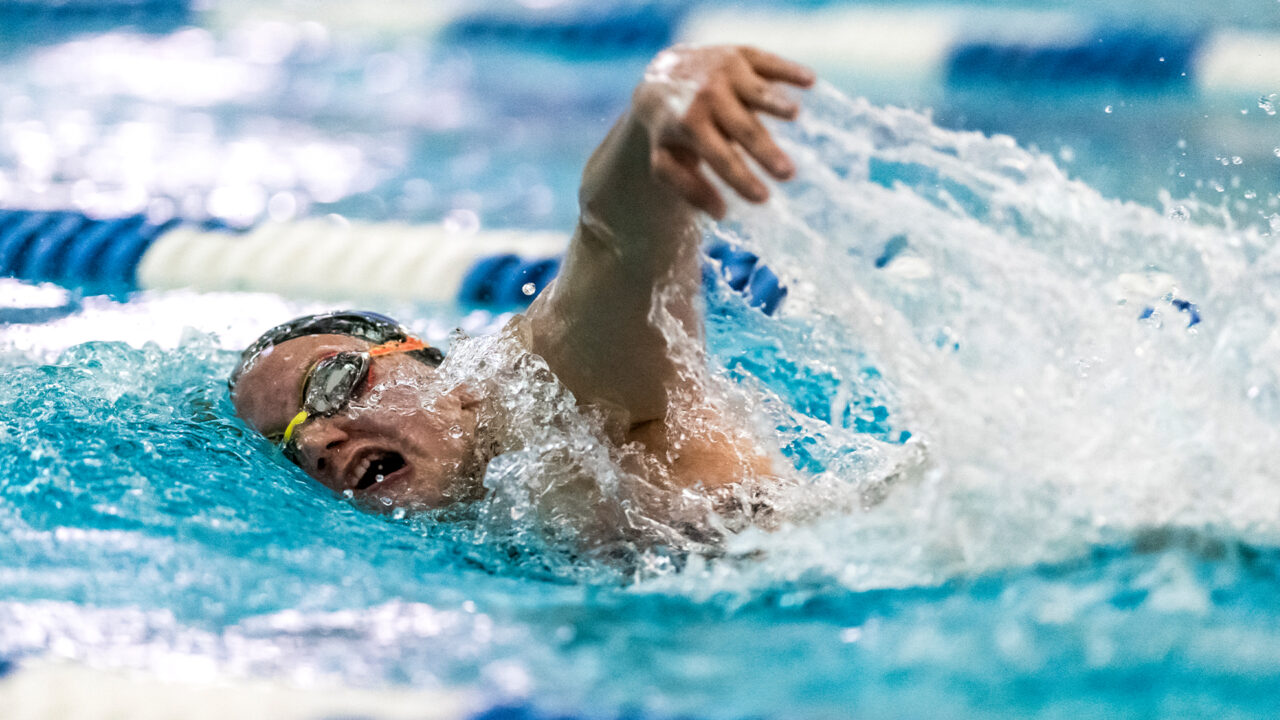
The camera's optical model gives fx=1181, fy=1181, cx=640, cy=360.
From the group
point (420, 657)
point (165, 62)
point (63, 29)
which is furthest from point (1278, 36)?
point (63, 29)

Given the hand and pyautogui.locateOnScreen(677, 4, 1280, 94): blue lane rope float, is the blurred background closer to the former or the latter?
pyautogui.locateOnScreen(677, 4, 1280, 94): blue lane rope float

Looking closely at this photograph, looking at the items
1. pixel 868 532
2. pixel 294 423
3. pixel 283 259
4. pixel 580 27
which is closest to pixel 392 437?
pixel 294 423

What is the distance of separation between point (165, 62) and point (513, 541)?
10.4ft

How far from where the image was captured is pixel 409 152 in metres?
3.45

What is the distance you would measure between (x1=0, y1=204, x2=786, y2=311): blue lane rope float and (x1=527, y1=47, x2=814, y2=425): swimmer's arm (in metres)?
1.06

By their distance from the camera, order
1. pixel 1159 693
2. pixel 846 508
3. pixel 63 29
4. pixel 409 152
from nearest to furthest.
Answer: pixel 1159 693, pixel 846 508, pixel 409 152, pixel 63 29

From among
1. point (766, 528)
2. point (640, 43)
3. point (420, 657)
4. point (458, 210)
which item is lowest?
point (420, 657)

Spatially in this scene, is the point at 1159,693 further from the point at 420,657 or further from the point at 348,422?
the point at 348,422

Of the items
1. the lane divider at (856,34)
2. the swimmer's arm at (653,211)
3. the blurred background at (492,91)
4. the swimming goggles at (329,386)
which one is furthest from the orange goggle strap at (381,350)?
the lane divider at (856,34)

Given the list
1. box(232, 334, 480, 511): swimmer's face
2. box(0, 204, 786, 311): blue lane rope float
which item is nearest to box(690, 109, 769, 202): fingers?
box(232, 334, 480, 511): swimmer's face

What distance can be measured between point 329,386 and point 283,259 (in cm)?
123

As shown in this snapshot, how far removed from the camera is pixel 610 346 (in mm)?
1354

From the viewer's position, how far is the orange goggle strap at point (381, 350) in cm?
156

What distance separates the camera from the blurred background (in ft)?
9.95
